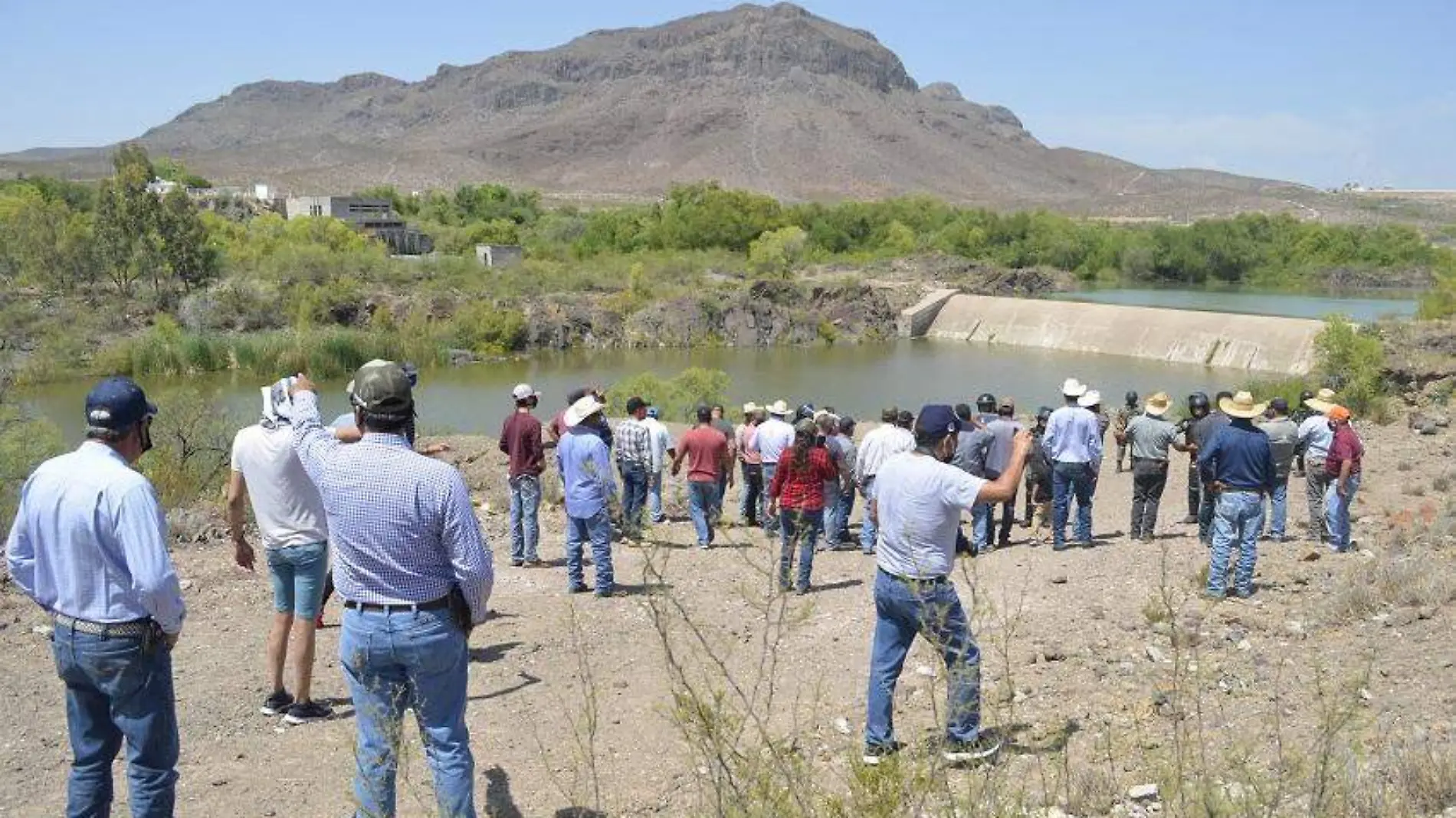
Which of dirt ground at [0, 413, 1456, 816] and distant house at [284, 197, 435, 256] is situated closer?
dirt ground at [0, 413, 1456, 816]

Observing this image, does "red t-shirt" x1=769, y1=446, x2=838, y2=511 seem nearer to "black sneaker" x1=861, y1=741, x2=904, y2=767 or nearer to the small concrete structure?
"black sneaker" x1=861, y1=741, x2=904, y2=767

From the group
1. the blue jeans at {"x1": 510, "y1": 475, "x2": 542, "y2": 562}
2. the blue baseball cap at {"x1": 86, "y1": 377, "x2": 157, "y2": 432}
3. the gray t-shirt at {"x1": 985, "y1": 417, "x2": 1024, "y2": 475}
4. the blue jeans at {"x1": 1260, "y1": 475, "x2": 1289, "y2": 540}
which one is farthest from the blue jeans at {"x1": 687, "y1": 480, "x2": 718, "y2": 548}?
the blue baseball cap at {"x1": 86, "y1": 377, "x2": 157, "y2": 432}

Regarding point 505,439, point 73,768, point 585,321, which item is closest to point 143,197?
point 585,321

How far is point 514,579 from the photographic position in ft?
29.5

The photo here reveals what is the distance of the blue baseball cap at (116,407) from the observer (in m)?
3.68

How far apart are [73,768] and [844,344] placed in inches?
1822

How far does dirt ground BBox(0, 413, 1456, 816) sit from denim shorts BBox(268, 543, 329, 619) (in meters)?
0.68

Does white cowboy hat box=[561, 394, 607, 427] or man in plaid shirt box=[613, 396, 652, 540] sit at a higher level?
white cowboy hat box=[561, 394, 607, 427]

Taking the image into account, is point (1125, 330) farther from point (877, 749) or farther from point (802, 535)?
point (877, 749)

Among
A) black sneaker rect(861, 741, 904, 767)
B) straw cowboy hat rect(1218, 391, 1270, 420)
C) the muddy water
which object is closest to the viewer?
black sneaker rect(861, 741, 904, 767)

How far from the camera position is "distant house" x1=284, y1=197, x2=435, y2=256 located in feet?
240

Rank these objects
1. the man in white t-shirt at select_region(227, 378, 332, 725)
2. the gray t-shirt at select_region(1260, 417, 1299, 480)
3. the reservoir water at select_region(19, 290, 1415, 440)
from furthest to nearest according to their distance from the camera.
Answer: the reservoir water at select_region(19, 290, 1415, 440) < the gray t-shirt at select_region(1260, 417, 1299, 480) < the man in white t-shirt at select_region(227, 378, 332, 725)

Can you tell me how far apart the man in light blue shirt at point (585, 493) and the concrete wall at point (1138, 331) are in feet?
109

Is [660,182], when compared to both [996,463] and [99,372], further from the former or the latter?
[996,463]
